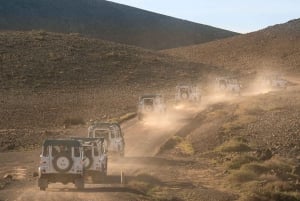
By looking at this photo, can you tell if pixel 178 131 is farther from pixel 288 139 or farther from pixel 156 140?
pixel 288 139

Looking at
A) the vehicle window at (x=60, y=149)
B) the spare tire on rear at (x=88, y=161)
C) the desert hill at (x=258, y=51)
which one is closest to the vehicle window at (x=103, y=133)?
the spare tire on rear at (x=88, y=161)

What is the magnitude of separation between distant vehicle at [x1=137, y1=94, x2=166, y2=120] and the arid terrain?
0.56m

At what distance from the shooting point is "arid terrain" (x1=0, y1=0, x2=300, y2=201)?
88.6 ft

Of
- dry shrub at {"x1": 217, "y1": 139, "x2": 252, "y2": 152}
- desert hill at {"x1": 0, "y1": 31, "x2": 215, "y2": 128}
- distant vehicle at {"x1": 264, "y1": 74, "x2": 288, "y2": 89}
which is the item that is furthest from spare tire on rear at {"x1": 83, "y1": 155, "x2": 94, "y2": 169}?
distant vehicle at {"x1": 264, "y1": 74, "x2": 288, "y2": 89}

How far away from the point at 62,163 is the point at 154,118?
1171 inches

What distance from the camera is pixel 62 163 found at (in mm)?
24969

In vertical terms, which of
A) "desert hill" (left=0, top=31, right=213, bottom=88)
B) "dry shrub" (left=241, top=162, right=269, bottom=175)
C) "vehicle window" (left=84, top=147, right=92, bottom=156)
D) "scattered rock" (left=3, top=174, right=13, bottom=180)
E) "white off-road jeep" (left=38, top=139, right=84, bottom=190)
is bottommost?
"scattered rock" (left=3, top=174, right=13, bottom=180)

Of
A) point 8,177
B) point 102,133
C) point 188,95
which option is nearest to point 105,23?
point 188,95

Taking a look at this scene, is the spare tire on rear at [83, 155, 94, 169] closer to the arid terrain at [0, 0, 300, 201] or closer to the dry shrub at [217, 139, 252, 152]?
the arid terrain at [0, 0, 300, 201]

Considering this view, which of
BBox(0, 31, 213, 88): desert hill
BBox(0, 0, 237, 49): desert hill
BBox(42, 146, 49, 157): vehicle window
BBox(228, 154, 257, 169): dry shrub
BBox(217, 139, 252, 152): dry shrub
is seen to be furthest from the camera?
BBox(0, 0, 237, 49): desert hill

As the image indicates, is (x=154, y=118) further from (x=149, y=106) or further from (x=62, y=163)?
(x=62, y=163)

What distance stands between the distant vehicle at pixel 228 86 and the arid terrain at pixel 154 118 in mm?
639

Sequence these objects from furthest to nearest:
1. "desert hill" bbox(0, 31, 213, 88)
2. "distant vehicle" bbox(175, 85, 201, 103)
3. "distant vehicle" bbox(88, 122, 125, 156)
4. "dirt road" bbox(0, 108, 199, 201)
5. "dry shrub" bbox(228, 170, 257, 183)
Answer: "desert hill" bbox(0, 31, 213, 88) → "distant vehicle" bbox(175, 85, 201, 103) → "distant vehicle" bbox(88, 122, 125, 156) → "dry shrub" bbox(228, 170, 257, 183) → "dirt road" bbox(0, 108, 199, 201)

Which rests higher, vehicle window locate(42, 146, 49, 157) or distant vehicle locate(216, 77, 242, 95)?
distant vehicle locate(216, 77, 242, 95)
